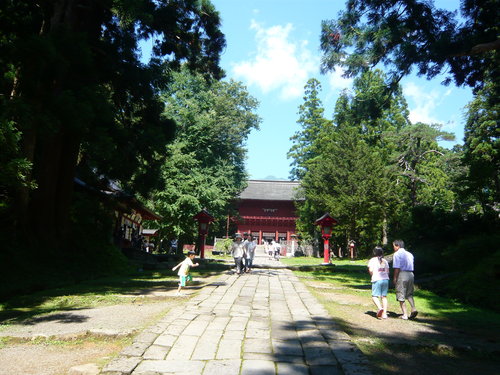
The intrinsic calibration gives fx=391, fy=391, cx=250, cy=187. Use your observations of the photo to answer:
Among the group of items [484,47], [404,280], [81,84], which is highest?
[484,47]

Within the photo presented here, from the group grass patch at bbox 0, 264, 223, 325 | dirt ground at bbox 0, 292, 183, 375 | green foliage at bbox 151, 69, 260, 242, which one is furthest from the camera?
green foliage at bbox 151, 69, 260, 242

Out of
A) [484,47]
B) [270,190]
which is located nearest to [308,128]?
[270,190]

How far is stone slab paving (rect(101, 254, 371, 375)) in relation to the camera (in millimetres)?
3463

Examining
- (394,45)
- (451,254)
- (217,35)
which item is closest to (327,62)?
(394,45)

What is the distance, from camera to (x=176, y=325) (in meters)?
4.93

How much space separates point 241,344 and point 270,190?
1529 inches

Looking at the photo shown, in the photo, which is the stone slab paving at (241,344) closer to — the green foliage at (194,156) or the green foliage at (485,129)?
the green foliage at (485,129)

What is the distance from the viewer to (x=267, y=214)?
41031mm

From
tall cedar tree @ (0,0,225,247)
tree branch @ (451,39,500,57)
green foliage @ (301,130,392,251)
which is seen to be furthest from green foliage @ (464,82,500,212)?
tall cedar tree @ (0,0,225,247)

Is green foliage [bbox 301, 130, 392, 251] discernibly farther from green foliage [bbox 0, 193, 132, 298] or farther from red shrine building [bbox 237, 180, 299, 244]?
green foliage [bbox 0, 193, 132, 298]

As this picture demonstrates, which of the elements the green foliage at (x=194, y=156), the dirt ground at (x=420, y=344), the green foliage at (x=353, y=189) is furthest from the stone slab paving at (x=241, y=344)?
the green foliage at (x=353, y=189)

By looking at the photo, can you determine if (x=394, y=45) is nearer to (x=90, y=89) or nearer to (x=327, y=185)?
(x=90, y=89)

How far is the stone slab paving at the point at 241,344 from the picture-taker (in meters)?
3.46

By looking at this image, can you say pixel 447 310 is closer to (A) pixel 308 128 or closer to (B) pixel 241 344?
(B) pixel 241 344
